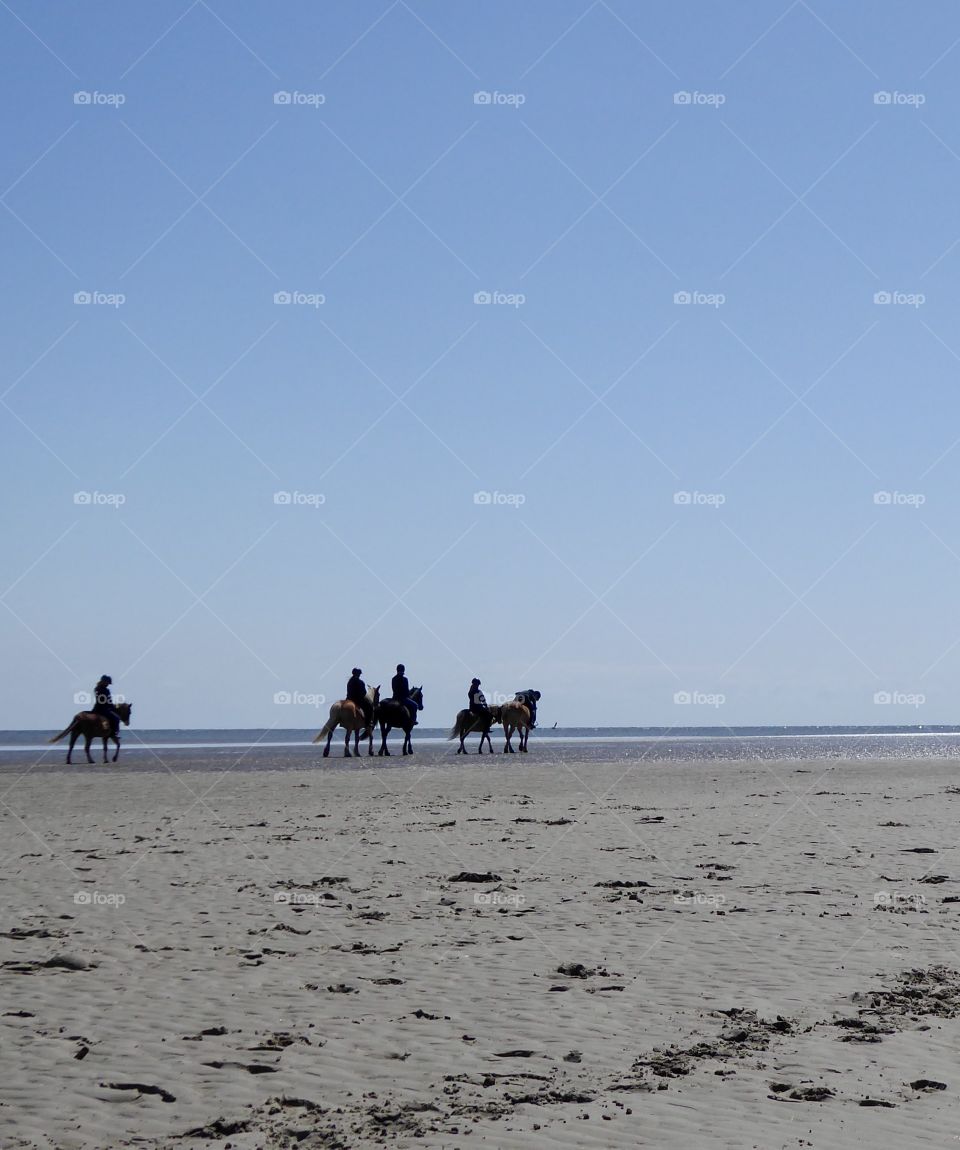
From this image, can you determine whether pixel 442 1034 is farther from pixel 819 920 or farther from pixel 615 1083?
pixel 819 920

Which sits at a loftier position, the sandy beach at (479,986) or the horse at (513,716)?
the horse at (513,716)

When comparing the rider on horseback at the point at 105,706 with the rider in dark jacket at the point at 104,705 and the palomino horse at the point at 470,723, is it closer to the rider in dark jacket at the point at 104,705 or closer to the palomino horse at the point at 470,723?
the rider in dark jacket at the point at 104,705

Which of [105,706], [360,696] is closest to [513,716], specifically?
[360,696]

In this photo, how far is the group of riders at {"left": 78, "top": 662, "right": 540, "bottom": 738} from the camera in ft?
A: 109

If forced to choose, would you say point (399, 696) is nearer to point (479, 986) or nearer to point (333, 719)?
point (333, 719)

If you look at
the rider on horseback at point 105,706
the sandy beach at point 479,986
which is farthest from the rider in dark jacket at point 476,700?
the sandy beach at point 479,986

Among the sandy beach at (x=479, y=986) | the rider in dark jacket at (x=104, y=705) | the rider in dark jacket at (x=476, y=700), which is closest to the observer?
the sandy beach at (x=479, y=986)

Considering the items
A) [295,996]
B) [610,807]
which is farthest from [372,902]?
[610,807]

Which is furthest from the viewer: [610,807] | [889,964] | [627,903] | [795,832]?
[610,807]

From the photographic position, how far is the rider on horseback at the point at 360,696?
35.0 m

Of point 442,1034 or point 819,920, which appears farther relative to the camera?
point 819,920

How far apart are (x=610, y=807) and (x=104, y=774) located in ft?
47.9

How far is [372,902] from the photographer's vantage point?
10.7 meters

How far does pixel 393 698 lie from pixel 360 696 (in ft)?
4.24
